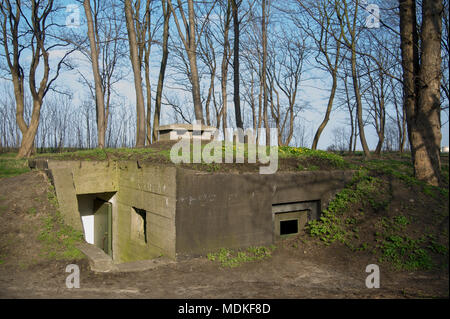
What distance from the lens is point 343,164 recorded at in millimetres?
9508

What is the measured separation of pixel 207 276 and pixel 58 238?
130 inches

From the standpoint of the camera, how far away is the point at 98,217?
37.7 ft

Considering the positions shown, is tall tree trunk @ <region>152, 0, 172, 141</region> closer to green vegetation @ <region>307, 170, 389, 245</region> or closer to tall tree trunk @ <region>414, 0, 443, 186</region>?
green vegetation @ <region>307, 170, 389, 245</region>

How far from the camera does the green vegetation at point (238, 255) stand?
23.0ft

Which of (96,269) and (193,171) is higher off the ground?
(193,171)

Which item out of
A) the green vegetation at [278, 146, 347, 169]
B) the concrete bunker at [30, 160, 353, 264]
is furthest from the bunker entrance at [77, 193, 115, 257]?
the green vegetation at [278, 146, 347, 169]

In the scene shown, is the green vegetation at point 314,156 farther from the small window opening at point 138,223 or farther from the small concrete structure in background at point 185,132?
the small window opening at point 138,223

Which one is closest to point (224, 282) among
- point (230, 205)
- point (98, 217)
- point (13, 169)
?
point (230, 205)

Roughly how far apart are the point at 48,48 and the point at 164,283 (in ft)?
53.9

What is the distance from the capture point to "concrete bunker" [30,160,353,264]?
724 cm

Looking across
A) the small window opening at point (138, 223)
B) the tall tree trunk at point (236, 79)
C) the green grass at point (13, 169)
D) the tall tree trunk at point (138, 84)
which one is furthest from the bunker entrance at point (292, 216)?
the green grass at point (13, 169)

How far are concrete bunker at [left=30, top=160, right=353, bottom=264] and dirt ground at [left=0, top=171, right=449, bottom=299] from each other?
528mm
